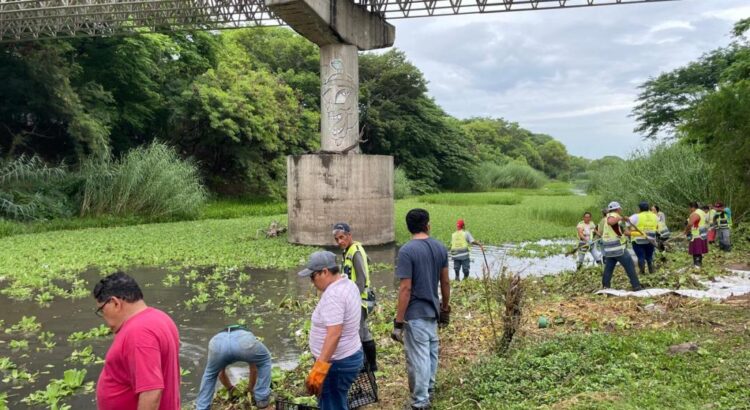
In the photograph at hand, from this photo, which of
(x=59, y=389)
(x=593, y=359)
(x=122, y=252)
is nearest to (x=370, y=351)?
(x=593, y=359)

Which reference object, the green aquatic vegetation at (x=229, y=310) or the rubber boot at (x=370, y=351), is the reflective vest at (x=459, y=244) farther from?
the rubber boot at (x=370, y=351)

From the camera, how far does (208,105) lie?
31125 mm

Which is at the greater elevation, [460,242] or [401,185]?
[401,185]

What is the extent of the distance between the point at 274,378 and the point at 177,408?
2.72m

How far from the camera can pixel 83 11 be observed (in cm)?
2030

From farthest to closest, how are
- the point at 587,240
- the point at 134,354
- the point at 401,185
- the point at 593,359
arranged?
the point at 401,185, the point at 587,240, the point at 593,359, the point at 134,354

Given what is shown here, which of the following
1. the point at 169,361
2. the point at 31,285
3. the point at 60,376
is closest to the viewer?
the point at 169,361

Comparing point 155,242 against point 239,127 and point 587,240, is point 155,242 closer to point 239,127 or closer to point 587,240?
point 587,240

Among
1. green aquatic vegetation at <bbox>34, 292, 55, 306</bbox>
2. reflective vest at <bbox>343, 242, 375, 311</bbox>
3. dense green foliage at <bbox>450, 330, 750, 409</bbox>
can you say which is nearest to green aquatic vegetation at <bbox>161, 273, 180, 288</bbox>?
green aquatic vegetation at <bbox>34, 292, 55, 306</bbox>

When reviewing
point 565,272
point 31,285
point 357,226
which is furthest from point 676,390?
point 357,226

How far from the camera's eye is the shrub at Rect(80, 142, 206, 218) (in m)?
23.5

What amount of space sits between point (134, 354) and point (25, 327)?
6.47m

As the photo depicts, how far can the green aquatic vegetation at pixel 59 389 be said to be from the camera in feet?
18.1

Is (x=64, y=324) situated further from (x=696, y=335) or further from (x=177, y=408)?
(x=696, y=335)
